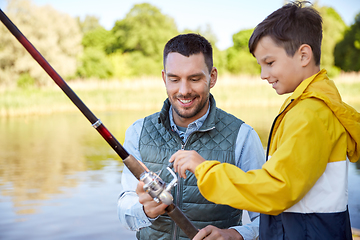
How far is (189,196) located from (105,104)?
1633 cm

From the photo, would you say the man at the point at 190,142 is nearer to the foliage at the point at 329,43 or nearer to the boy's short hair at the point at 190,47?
the boy's short hair at the point at 190,47

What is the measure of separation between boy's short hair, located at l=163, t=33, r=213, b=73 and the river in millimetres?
4092

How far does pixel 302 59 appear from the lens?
1537 mm

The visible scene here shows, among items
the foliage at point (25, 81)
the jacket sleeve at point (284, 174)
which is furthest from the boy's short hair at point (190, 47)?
the foliage at point (25, 81)

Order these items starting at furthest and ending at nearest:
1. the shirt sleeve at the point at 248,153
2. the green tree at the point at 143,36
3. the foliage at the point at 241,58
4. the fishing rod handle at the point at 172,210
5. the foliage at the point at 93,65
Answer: the green tree at the point at 143,36 < the foliage at the point at 241,58 < the foliage at the point at 93,65 < the shirt sleeve at the point at 248,153 < the fishing rod handle at the point at 172,210

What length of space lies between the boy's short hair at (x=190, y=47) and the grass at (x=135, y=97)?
577 inches

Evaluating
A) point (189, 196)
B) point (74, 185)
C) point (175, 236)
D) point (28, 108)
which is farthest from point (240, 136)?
point (28, 108)

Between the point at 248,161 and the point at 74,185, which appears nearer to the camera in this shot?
the point at 248,161

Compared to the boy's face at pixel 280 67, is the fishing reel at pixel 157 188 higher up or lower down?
lower down

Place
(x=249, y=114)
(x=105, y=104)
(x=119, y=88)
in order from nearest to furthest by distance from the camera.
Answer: (x=249, y=114)
(x=105, y=104)
(x=119, y=88)

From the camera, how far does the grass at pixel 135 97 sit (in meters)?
16.9

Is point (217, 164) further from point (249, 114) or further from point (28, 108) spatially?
point (28, 108)

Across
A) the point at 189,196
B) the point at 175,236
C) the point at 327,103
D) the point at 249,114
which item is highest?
the point at 249,114

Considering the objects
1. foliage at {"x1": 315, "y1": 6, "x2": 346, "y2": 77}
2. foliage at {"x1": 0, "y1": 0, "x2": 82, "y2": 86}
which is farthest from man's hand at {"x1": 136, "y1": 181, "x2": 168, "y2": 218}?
foliage at {"x1": 315, "y1": 6, "x2": 346, "y2": 77}
